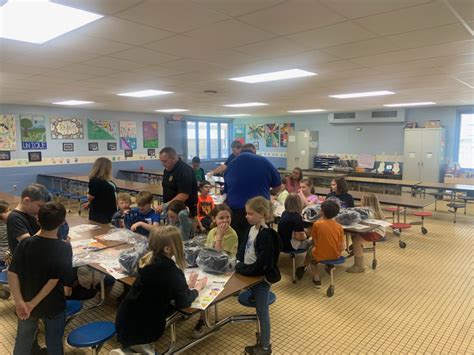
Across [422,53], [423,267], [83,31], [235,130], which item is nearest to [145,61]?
[83,31]

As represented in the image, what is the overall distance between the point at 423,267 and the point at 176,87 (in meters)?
4.52

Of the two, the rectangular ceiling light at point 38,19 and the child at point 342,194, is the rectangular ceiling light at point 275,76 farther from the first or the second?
the rectangular ceiling light at point 38,19

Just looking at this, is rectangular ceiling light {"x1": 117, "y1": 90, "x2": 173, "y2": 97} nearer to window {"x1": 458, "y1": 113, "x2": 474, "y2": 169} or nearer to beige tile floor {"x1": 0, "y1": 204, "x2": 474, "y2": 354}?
beige tile floor {"x1": 0, "y1": 204, "x2": 474, "y2": 354}

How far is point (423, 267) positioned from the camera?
14.5ft

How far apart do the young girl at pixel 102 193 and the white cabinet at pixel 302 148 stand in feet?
28.4

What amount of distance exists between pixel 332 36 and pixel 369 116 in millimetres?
7996

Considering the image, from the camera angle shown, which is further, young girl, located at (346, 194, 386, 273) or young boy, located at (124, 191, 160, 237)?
young girl, located at (346, 194, 386, 273)

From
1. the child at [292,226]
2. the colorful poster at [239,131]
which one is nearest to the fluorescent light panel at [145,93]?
the child at [292,226]

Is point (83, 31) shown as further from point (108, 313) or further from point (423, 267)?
point (423, 267)

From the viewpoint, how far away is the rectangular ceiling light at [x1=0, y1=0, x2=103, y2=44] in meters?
2.31

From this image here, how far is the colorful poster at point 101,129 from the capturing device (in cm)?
964

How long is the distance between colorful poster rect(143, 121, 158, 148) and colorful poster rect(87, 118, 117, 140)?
106 centimetres

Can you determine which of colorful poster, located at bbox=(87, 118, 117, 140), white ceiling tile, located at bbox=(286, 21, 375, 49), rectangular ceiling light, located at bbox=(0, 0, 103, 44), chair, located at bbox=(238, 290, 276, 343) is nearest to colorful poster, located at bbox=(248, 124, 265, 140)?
colorful poster, located at bbox=(87, 118, 117, 140)

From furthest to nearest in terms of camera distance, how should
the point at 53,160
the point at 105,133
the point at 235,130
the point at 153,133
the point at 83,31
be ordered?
the point at 235,130
the point at 153,133
the point at 105,133
the point at 53,160
the point at 83,31
